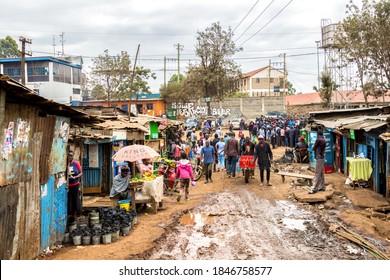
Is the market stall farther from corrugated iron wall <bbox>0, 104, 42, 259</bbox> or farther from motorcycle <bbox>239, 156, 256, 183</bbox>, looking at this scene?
motorcycle <bbox>239, 156, 256, 183</bbox>

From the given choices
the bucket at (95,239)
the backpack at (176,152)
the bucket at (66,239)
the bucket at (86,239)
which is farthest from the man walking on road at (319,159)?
the bucket at (66,239)

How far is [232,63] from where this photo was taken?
52188 mm

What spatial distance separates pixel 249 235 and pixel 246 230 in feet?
1.46

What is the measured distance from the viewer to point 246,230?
32.8 feet

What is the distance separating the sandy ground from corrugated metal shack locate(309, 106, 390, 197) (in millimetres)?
716

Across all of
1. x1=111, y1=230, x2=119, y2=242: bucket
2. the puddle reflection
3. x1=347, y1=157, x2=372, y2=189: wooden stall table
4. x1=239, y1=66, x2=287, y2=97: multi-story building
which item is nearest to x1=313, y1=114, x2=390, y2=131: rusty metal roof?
x1=347, y1=157, x2=372, y2=189: wooden stall table

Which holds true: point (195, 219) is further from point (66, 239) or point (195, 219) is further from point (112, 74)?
point (112, 74)

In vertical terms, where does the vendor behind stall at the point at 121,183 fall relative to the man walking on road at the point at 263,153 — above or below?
below

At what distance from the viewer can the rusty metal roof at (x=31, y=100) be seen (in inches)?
239

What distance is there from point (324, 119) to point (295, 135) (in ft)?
20.5

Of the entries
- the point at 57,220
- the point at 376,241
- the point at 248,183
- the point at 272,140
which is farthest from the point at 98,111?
the point at 272,140

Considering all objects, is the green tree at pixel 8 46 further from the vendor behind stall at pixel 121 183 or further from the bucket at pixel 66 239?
the bucket at pixel 66 239

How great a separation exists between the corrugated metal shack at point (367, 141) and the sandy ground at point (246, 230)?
72 centimetres

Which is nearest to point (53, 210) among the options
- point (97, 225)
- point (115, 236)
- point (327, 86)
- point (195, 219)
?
point (97, 225)
